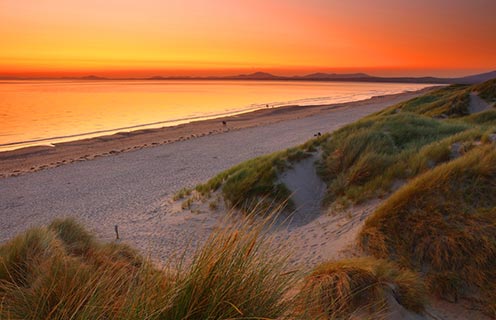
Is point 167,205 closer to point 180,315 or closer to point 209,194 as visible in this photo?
point 209,194

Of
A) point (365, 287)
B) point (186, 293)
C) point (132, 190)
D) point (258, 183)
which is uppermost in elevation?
point (186, 293)

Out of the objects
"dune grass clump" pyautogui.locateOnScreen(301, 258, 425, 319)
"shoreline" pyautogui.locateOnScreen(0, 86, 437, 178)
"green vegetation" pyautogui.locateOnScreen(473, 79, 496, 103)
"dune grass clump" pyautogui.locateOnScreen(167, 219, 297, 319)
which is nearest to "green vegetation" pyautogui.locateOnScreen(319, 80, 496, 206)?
"dune grass clump" pyautogui.locateOnScreen(301, 258, 425, 319)

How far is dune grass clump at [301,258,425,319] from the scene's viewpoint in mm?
3555

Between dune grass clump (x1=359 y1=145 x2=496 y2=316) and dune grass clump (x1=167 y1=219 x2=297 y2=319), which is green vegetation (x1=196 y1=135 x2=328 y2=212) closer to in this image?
dune grass clump (x1=359 y1=145 x2=496 y2=316)

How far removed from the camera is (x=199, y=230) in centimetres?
812

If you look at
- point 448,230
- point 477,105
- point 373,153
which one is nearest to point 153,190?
point 373,153

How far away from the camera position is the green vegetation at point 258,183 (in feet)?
27.8

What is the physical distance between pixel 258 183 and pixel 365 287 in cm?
528

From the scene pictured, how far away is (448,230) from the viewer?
15.3 feet

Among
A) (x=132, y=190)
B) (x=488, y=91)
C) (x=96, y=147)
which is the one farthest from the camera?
(x=96, y=147)

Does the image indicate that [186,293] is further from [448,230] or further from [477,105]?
[477,105]

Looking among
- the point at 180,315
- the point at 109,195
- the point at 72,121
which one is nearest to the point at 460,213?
the point at 180,315

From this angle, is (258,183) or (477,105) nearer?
(258,183)

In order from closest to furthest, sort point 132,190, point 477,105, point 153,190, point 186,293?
point 186,293
point 153,190
point 132,190
point 477,105
